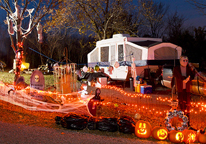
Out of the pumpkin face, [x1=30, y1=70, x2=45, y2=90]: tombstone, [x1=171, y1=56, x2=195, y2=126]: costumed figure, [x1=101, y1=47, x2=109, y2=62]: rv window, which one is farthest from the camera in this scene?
[x1=101, y1=47, x2=109, y2=62]: rv window

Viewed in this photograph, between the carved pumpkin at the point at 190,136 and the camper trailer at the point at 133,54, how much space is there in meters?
7.55

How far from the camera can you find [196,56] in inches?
835

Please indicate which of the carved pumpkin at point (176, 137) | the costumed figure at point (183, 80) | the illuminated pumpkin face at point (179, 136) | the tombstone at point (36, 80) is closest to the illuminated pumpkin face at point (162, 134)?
the carved pumpkin at point (176, 137)

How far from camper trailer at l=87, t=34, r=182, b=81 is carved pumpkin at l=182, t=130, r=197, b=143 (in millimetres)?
7553

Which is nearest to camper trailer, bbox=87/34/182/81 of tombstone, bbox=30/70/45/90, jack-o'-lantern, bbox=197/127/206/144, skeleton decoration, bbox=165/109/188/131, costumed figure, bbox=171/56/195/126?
costumed figure, bbox=171/56/195/126

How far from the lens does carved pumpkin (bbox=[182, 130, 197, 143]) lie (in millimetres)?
4180

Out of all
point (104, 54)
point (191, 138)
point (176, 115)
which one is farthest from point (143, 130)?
point (104, 54)

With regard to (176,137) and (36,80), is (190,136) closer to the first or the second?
(176,137)

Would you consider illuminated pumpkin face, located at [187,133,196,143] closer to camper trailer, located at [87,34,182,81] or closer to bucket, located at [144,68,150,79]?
camper trailer, located at [87,34,182,81]

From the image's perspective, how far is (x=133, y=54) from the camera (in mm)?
13320

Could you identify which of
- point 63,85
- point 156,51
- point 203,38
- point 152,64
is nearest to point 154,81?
point 152,64

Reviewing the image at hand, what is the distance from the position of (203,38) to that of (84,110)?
20670 mm

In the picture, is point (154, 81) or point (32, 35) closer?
point (154, 81)

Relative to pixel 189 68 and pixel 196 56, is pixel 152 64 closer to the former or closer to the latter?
pixel 189 68
